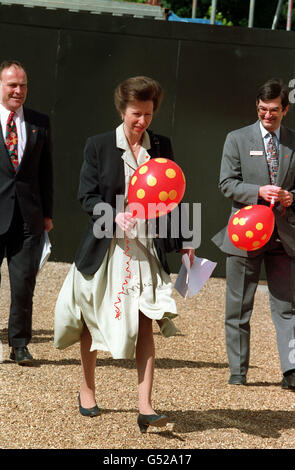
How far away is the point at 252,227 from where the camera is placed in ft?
15.8

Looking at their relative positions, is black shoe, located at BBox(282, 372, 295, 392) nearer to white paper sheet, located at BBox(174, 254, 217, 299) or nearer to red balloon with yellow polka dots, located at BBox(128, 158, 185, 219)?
white paper sheet, located at BBox(174, 254, 217, 299)

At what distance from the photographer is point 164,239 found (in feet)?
13.8

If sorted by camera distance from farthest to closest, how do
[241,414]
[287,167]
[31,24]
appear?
1. [31,24]
2. [287,167]
3. [241,414]

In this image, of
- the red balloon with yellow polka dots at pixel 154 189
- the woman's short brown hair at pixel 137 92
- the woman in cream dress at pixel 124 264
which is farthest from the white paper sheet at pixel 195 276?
the woman's short brown hair at pixel 137 92

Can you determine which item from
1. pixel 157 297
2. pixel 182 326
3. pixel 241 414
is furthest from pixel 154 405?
pixel 182 326

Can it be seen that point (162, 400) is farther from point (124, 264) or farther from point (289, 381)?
point (124, 264)

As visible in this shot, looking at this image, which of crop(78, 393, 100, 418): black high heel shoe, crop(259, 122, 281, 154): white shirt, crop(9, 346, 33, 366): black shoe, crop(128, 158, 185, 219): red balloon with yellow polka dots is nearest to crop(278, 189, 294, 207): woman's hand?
crop(259, 122, 281, 154): white shirt

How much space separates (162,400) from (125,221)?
4.60 feet

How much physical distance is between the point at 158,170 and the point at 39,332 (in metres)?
3.01

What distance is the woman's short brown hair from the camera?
4.04m

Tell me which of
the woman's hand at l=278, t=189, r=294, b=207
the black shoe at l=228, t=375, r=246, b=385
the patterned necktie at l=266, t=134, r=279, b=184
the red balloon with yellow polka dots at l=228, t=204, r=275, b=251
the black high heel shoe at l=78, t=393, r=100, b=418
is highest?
the patterned necktie at l=266, t=134, r=279, b=184

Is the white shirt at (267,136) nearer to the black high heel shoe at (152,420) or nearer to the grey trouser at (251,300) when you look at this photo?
the grey trouser at (251,300)

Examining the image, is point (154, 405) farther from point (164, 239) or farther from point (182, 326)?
point (182, 326)

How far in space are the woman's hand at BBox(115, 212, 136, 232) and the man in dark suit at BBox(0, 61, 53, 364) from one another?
1.81m
